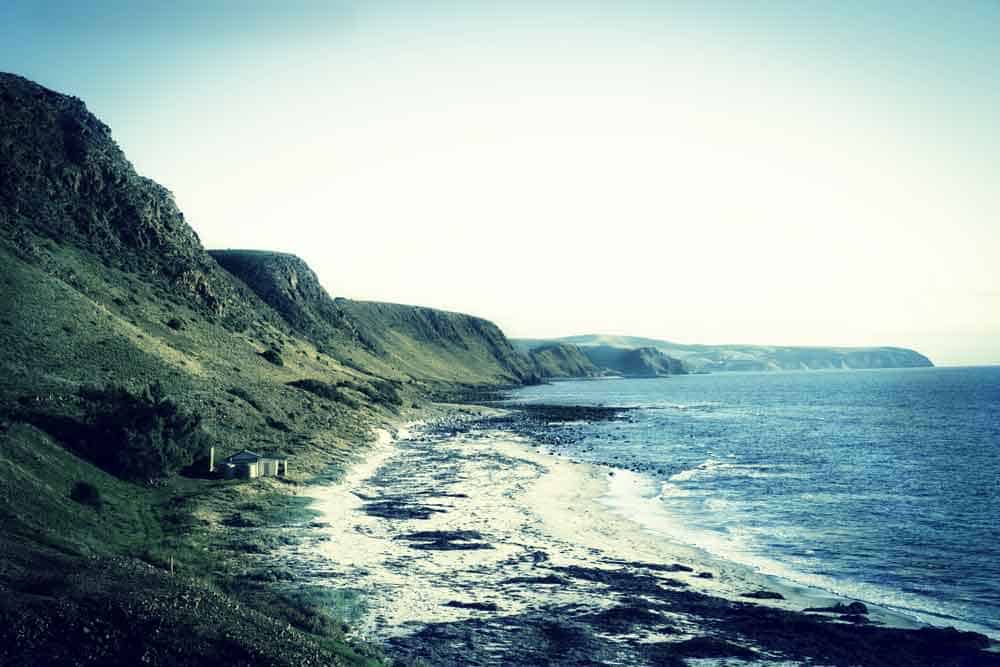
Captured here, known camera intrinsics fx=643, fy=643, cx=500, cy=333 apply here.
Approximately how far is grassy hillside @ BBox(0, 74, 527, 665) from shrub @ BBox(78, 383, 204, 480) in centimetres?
12

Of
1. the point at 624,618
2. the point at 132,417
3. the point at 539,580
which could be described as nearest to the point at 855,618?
the point at 624,618

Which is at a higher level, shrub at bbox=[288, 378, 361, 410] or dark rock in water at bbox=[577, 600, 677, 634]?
shrub at bbox=[288, 378, 361, 410]

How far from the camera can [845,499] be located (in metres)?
47.0

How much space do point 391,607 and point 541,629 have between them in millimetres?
5343

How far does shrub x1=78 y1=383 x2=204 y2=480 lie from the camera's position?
34062 mm

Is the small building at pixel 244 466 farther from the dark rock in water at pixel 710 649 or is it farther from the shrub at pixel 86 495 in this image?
the dark rock in water at pixel 710 649

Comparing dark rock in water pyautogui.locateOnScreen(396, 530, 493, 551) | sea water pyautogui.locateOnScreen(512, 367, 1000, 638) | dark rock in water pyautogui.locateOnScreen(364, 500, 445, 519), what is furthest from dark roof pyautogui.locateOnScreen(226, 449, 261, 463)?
sea water pyautogui.locateOnScreen(512, 367, 1000, 638)

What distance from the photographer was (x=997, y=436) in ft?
268

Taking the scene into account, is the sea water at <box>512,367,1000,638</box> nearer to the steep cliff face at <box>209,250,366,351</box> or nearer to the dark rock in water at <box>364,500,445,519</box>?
the dark rock in water at <box>364,500,445,519</box>

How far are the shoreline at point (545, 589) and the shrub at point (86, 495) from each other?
28.1 ft

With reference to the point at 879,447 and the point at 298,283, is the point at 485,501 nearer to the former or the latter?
the point at 879,447

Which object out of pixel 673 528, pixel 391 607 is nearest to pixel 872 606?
pixel 673 528

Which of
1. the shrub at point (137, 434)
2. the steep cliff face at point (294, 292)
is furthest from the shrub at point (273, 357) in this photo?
the steep cliff face at point (294, 292)

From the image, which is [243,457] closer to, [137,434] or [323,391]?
[137,434]
